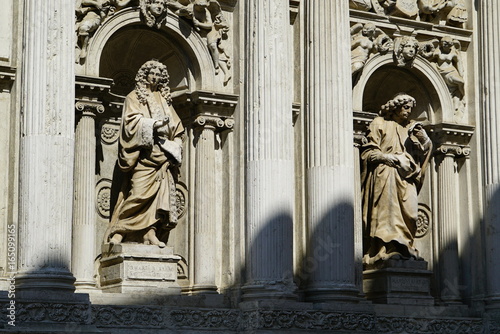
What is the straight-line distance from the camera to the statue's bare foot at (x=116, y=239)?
2130 centimetres

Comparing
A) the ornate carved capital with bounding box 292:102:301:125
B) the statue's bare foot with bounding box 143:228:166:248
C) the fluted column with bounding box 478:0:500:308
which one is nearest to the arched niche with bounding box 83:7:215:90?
the ornate carved capital with bounding box 292:102:301:125

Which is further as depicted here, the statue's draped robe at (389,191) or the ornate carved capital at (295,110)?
the statue's draped robe at (389,191)

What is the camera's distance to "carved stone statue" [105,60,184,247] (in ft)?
70.3

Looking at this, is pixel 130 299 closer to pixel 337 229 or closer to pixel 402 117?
pixel 337 229

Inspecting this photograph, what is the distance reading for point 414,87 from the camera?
84.8 feet

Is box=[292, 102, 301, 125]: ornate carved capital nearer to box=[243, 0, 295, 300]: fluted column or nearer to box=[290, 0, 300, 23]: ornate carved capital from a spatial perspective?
box=[243, 0, 295, 300]: fluted column

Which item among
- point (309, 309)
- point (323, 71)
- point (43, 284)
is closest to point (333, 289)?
point (309, 309)

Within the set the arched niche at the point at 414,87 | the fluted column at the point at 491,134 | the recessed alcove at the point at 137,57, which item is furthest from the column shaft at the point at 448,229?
the recessed alcove at the point at 137,57

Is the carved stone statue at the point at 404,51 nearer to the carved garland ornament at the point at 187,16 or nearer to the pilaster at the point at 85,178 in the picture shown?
the carved garland ornament at the point at 187,16

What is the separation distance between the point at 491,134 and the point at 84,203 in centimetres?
898

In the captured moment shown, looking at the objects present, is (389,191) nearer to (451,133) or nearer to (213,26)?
(451,133)

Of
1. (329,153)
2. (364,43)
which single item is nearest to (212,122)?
(329,153)

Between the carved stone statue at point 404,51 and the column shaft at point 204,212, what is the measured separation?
4.86 metres

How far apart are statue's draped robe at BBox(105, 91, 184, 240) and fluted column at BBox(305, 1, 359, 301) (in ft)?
8.77
